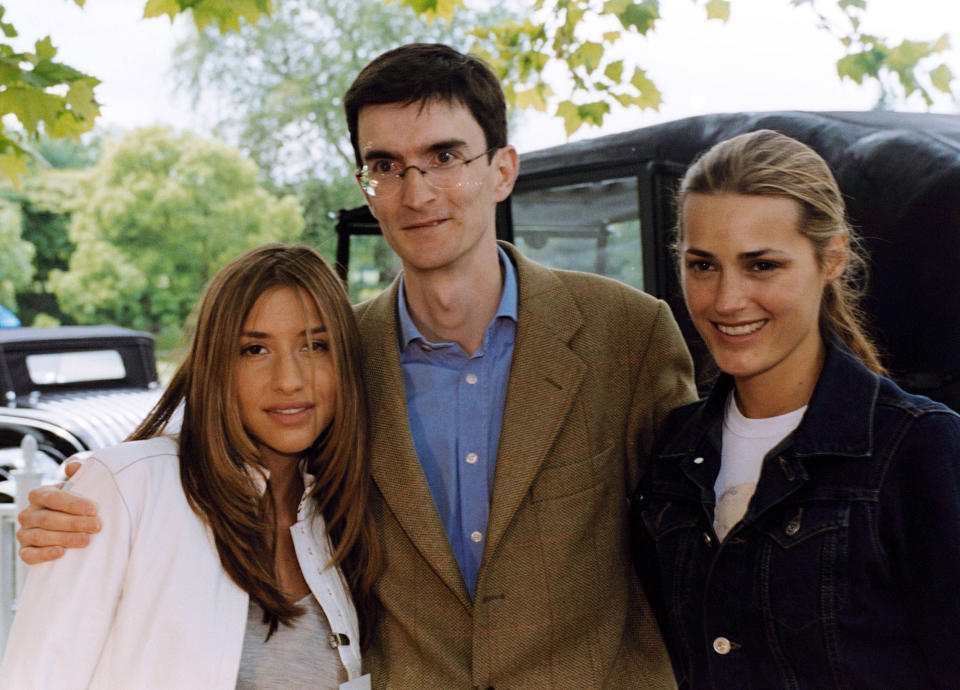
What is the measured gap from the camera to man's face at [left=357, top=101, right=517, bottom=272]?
2.37 m

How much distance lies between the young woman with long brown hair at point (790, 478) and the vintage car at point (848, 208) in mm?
468

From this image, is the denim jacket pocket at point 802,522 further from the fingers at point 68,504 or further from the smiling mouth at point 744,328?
the fingers at point 68,504

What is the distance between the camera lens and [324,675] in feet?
6.59

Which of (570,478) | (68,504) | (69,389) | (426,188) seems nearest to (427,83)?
(426,188)

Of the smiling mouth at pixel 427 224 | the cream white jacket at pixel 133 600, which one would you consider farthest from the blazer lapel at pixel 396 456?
the cream white jacket at pixel 133 600

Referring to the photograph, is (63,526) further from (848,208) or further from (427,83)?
(848,208)

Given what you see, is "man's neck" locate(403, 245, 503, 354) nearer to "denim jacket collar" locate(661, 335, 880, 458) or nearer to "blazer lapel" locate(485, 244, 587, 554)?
"blazer lapel" locate(485, 244, 587, 554)

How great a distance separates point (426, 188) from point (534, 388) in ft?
1.89

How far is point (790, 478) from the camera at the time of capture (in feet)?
5.92

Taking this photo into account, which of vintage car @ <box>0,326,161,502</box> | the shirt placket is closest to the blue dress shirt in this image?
the shirt placket

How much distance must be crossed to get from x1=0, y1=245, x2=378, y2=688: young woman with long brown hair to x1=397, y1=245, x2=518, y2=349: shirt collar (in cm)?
21

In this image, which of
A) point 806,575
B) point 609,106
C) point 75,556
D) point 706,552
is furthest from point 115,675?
point 609,106

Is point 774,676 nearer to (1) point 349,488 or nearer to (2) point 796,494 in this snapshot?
(2) point 796,494

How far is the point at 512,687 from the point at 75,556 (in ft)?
3.11
